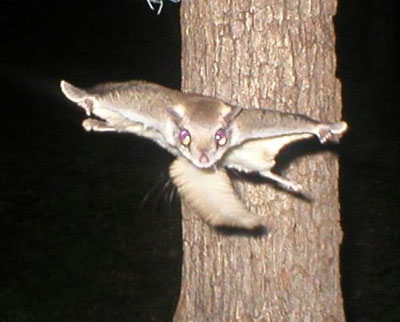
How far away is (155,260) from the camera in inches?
421

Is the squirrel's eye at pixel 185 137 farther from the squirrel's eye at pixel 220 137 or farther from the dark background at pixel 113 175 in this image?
the dark background at pixel 113 175

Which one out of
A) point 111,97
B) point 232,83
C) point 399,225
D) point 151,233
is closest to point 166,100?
A: point 111,97

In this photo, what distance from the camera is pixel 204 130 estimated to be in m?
4.28

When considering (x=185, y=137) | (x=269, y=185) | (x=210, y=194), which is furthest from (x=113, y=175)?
(x=185, y=137)

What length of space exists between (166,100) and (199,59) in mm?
973

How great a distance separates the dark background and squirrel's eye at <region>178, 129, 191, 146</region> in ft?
3.55

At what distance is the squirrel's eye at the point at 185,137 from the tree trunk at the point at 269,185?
98 centimetres

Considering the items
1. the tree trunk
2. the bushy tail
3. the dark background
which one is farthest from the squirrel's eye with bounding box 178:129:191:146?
the dark background

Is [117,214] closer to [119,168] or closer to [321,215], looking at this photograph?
[119,168]

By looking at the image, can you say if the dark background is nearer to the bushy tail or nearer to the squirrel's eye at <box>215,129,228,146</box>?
the bushy tail

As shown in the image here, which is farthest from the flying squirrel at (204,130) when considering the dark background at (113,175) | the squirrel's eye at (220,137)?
the dark background at (113,175)

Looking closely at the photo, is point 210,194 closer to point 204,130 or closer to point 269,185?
point 204,130

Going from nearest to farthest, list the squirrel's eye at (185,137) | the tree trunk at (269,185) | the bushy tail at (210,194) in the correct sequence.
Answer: the squirrel's eye at (185,137)
the bushy tail at (210,194)
the tree trunk at (269,185)

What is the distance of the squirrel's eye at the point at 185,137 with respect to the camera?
4281mm
